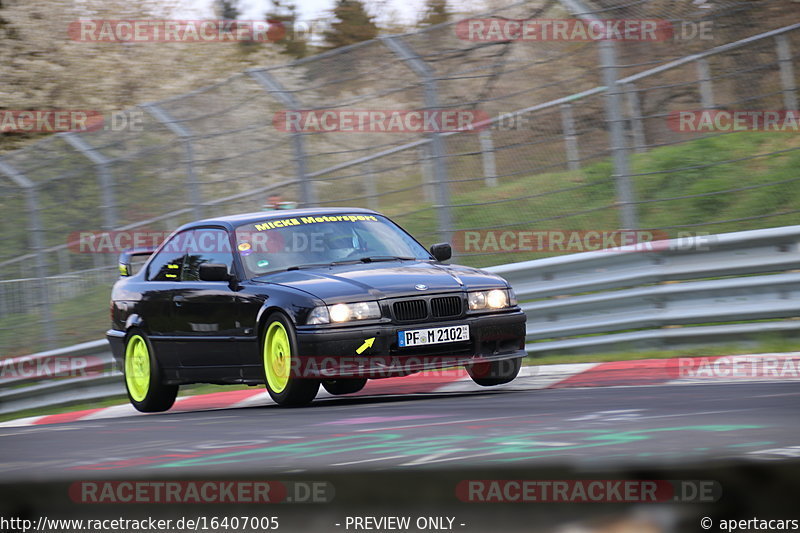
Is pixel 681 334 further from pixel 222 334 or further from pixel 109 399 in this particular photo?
pixel 109 399

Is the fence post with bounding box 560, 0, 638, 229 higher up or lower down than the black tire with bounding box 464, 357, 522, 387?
higher up

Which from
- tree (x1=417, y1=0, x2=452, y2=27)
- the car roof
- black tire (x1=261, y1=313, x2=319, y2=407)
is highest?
tree (x1=417, y1=0, x2=452, y2=27)

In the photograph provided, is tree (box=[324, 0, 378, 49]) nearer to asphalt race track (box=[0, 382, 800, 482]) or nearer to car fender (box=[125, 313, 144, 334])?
car fender (box=[125, 313, 144, 334])

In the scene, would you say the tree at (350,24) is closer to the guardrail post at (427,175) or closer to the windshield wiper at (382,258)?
the guardrail post at (427,175)

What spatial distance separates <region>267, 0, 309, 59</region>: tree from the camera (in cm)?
4059

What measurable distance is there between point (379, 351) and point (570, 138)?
3.98 m

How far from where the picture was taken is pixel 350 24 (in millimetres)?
37469

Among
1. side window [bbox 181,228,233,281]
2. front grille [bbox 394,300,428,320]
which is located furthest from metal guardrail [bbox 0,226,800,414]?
side window [bbox 181,228,233,281]

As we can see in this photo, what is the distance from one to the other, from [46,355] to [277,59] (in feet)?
72.4

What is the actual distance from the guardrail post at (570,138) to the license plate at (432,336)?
9.65 feet

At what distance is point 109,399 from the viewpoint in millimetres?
11695

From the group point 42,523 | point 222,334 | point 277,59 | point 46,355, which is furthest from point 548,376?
point 277,59

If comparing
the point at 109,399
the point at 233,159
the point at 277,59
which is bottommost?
the point at 109,399

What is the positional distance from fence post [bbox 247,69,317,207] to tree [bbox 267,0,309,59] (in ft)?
95.4
